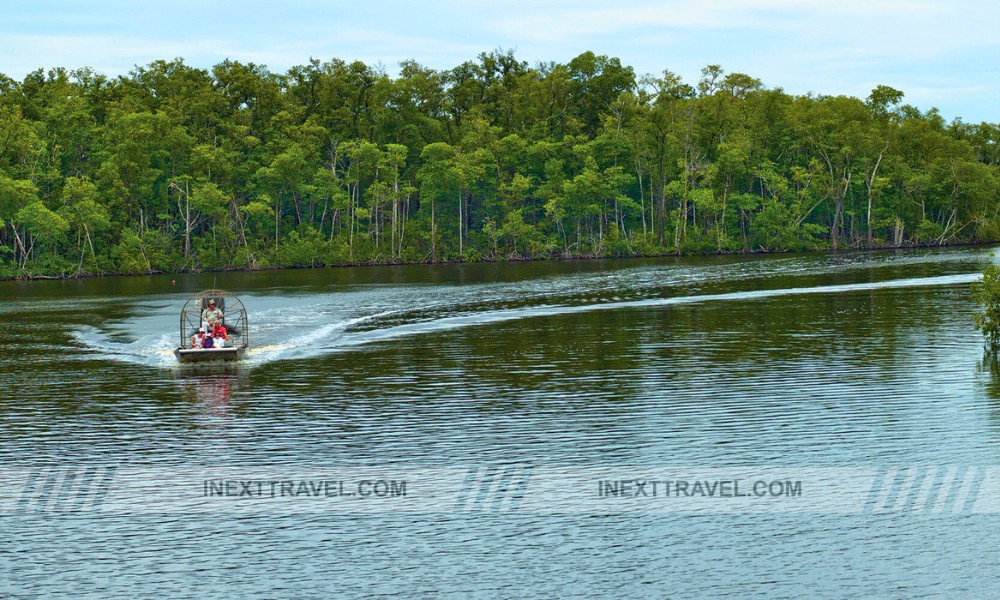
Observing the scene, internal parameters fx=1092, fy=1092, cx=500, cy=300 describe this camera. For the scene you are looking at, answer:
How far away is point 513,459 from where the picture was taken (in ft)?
93.0

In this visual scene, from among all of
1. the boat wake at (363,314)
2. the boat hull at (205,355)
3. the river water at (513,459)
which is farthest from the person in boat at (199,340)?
the river water at (513,459)

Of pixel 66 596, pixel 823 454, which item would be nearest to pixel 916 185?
pixel 823 454

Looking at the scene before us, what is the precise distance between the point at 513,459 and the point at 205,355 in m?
25.0

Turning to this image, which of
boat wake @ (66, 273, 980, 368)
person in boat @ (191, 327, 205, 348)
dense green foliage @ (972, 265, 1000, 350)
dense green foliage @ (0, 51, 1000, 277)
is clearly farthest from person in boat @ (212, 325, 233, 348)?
dense green foliage @ (0, 51, 1000, 277)

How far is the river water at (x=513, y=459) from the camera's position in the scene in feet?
66.7

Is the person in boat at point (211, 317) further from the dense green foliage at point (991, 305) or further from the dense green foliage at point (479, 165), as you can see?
the dense green foliage at point (479, 165)

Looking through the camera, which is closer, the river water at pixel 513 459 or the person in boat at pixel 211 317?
the river water at pixel 513 459

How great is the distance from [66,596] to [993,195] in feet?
554

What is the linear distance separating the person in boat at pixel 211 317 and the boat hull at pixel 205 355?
237cm

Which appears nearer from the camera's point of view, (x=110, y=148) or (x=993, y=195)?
(x=110, y=148)

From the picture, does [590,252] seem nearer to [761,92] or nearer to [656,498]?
[761,92]

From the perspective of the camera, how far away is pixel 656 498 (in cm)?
2459

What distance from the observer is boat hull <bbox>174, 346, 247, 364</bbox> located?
1932 inches

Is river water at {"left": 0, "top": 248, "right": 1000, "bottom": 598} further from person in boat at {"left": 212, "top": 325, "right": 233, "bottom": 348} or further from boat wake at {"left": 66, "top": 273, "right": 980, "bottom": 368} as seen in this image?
person in boat at {"left": 212, "top": 325, "right": 233, "bottom": 348}
